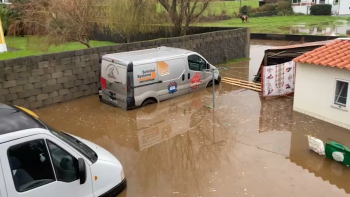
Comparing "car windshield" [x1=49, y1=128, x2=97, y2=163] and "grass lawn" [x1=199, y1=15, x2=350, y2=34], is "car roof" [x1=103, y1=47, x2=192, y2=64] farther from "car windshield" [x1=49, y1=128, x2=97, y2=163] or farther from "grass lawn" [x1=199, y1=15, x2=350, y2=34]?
"grass lawn" [x1=199, y1=15, x2=350, y2=34]

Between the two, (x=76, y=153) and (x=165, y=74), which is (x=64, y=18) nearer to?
(x=165, y=74)

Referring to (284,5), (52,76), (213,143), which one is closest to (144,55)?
(52,76)

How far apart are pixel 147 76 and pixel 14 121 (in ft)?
20.4

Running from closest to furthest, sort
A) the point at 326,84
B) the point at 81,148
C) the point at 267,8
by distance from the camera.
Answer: the point at 81,148 < the point at 326,84 < the point at 267,8

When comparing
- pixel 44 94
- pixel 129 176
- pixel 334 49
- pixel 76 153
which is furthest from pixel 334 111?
pixel 44 94

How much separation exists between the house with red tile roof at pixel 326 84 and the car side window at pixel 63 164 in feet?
23.8

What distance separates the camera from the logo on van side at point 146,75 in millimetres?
10211

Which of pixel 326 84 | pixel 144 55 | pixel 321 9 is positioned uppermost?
pixel 321 9

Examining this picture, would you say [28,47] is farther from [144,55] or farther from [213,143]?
[213,143]

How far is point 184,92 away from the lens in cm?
1203

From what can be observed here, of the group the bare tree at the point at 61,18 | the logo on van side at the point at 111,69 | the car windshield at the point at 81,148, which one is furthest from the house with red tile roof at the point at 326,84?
the bare tree at the point at 61,18

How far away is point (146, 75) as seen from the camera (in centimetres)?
1039

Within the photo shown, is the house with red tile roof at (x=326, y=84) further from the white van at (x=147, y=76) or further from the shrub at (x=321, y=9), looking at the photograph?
the shrub at (x=321, y=9)

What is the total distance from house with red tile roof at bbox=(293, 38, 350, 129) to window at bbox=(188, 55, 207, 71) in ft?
12.1
